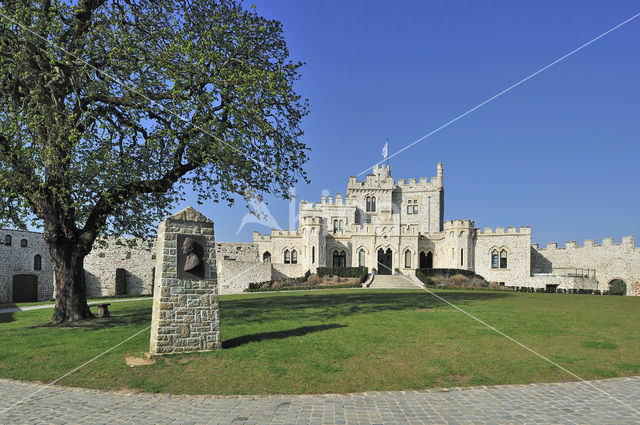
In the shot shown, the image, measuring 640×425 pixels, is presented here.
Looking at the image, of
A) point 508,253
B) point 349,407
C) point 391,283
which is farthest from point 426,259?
point 349,407

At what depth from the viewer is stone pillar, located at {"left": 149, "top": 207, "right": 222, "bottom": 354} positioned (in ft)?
33.6

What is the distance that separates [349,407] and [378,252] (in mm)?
43589

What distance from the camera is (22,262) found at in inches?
1517

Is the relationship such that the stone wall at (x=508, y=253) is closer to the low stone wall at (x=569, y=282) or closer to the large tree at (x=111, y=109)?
the low stone wall at (x=569, y=282)

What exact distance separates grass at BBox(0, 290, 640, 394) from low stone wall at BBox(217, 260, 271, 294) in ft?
88.2

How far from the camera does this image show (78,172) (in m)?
14.2

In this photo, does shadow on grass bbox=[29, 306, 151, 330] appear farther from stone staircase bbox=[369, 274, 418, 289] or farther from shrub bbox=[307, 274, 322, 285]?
shrub bbox=[307, 274, 322, 285]

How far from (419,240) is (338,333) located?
40795 millimetres

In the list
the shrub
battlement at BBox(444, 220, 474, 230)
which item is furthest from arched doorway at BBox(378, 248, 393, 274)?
the shrub

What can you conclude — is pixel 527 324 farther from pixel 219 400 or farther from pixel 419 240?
pixel 419 240

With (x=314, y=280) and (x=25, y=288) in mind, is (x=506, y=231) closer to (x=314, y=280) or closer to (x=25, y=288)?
(x=314, y=280)

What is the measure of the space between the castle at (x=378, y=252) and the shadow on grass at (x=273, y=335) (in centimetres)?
2887

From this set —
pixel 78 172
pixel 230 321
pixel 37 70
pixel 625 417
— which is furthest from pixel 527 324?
pixel 37 70

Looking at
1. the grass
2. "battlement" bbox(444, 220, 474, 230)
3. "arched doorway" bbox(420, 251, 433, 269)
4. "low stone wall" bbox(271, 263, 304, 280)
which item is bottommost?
"low stone wall" bbox(271, 263, 304, 280)
